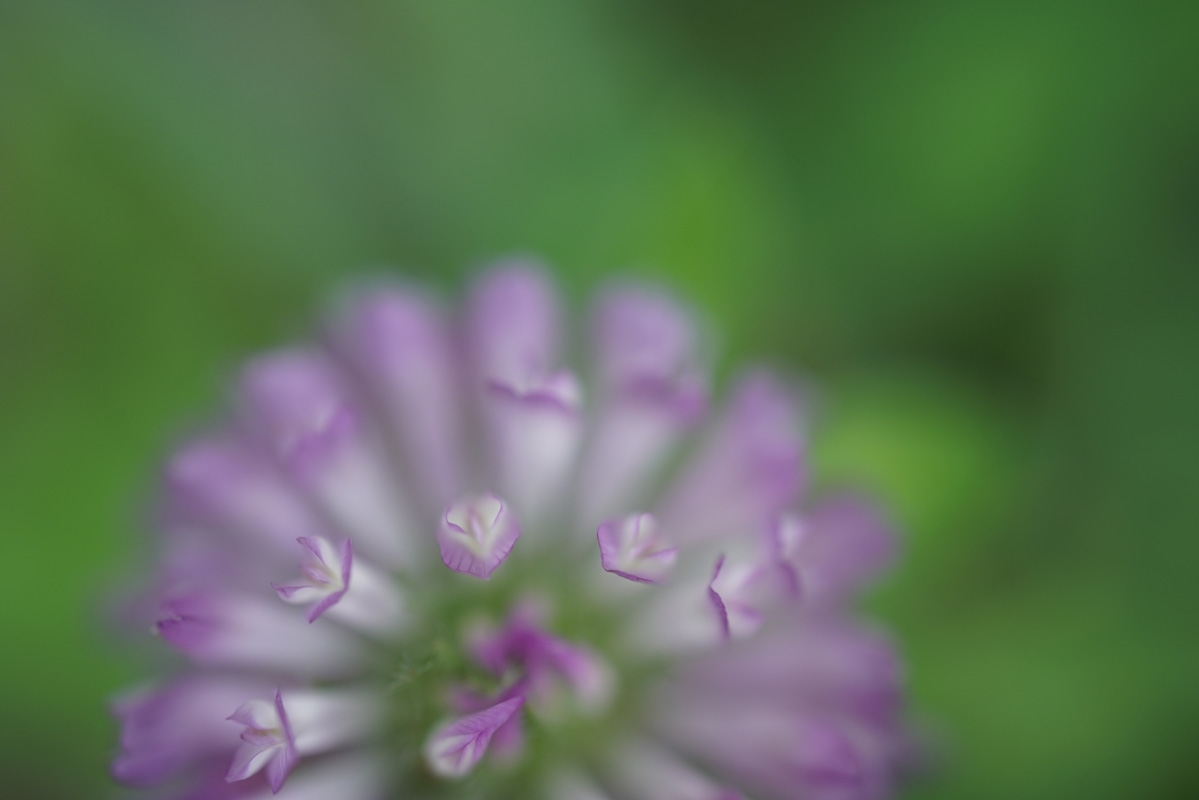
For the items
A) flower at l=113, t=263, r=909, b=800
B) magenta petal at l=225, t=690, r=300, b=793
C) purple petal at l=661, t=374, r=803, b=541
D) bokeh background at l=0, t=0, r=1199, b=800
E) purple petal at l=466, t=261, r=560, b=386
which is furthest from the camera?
bokeh background at l=0, t=0, r=1199, b=800

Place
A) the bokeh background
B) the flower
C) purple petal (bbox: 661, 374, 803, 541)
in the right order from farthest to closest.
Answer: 1. the bokeh background
2. purple petal (bbox: 661, 374, 803, 541)
3. the flower

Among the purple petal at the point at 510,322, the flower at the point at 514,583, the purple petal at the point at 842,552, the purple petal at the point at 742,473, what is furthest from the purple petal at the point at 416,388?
the purple petal at the point at 842,552

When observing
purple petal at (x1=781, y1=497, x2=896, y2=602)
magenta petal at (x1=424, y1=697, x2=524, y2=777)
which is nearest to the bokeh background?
purple petal at (x1=781, y1=497, x2=896, y2=602)

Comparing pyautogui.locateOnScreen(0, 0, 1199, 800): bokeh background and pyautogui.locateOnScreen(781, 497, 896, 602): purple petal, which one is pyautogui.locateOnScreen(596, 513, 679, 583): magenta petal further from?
pyautogui.locateOnScreen(0, 0, 1199, 800): bokeh background

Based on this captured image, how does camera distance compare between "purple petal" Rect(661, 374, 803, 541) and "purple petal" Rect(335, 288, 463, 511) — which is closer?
"purple petal" Rect(661, 374, 803, 541)

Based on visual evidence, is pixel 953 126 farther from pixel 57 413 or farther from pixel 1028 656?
pixel 57 413

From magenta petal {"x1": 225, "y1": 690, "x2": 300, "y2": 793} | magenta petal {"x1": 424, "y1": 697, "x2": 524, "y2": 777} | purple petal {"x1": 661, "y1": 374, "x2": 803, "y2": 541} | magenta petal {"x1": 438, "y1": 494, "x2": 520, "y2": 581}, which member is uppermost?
purple petal {"x1": 661, "y1": 374, "x2": 803, "y2": 541}

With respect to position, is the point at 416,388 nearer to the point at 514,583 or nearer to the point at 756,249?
the point at 514,583

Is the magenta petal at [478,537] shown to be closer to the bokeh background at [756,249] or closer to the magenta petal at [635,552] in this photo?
the magenta petal at [635,552]
